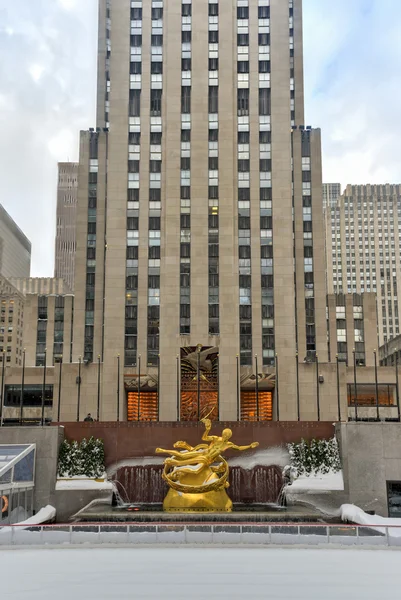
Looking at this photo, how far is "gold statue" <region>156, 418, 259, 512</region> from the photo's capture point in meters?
36.5

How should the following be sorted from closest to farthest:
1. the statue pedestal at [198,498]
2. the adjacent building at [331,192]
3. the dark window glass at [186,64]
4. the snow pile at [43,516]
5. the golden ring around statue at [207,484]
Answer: the snow pile at [43,516]
the statue pedestal at [198,498]
the golden ring around statue at [207,484]
the dark window glass at [186,64]
the adjacent building at [331,192]

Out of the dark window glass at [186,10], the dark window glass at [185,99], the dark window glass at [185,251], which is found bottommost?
the dark window glass at [185,251]

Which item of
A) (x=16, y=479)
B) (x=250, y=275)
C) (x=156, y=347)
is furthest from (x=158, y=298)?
(x=16, y=479)

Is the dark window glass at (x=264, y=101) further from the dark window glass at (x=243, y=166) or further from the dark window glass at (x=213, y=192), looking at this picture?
the dark window glass at (x=213, y=192)

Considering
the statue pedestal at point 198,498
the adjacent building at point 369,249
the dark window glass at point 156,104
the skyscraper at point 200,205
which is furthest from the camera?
the adjacent building at point 369,249

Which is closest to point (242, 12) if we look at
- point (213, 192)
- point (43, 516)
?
point (213, 192)

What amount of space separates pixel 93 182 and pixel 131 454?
2014 inches

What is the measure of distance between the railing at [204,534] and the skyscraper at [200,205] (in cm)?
3825

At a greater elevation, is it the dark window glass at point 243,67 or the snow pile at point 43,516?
the dark window glass at point 243,67

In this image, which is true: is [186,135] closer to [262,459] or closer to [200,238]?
[200,238]

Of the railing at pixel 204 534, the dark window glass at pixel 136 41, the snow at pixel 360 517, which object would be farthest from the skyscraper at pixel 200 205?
the railing at pixel 204 534

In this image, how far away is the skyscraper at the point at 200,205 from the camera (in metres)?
67.7
